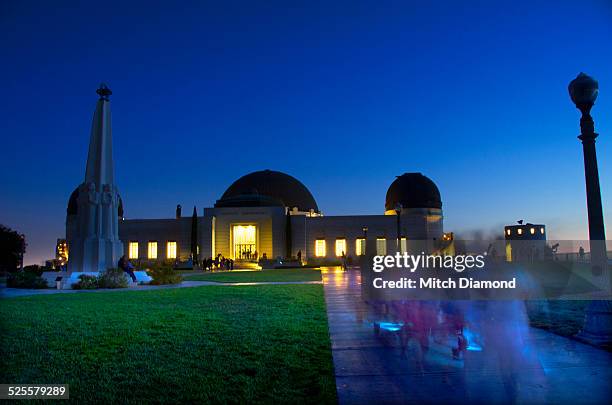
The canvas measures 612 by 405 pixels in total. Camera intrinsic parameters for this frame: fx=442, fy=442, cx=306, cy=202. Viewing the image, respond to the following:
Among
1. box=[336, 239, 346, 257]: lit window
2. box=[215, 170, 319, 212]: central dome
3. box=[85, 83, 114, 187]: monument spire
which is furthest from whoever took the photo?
box=[215, 170, 319, 212]: central dome

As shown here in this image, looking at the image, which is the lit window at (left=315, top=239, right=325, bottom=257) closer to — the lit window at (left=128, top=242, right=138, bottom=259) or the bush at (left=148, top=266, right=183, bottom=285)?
the lit window at (left=128, top=242, right=138, bottom=259)

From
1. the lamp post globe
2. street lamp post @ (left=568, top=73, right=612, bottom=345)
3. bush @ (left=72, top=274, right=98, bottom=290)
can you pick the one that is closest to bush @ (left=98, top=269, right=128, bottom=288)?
bush @ (left=72, top=274, right=98, bottom=290)

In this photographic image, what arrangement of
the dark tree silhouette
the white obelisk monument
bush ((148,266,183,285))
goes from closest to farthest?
1. the white obelisk monument
2. bush ((148,266,183,285))
3. the dark tree silhouette

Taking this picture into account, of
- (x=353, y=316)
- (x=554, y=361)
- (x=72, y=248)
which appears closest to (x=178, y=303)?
(x=353, y=316)

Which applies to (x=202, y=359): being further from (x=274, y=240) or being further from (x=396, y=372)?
(x=274, y=240)

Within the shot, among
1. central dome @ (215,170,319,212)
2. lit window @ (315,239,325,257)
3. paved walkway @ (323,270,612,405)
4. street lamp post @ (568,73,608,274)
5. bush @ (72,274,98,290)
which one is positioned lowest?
paved walkway @ (323,270,612,405)

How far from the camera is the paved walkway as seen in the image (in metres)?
3.92

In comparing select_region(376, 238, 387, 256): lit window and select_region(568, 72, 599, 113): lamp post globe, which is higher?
select_region(568, 72, 599, 113): lamp post globe

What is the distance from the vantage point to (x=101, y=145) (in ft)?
66.5

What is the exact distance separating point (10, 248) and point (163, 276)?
3862 cm

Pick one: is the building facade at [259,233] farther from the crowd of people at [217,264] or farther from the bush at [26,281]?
the bush at [26,281]

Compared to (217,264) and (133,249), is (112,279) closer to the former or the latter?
(217,264)

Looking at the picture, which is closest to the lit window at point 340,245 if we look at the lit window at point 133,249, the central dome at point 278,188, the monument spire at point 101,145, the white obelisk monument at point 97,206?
the central dome at point 278,188

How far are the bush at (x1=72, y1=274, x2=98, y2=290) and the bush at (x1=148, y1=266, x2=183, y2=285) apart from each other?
285 cm
